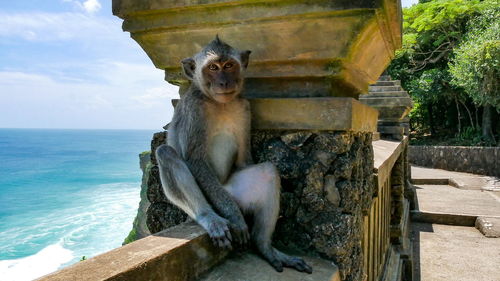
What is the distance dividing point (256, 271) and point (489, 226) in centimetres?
720

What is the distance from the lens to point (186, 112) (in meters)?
1.95

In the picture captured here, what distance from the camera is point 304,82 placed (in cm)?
206

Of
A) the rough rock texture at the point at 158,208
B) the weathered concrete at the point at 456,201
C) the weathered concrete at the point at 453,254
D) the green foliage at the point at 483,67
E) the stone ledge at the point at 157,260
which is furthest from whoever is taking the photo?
the green foliage at the point at 483,67

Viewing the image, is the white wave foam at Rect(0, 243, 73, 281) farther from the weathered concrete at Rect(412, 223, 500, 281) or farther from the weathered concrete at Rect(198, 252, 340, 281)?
the weathered concrete at Rect(198, 252, 340, 281)

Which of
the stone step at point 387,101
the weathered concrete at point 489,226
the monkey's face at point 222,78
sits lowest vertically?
the weathered concrete at point 489,226

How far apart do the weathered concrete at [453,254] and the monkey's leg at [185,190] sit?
15.4 ft

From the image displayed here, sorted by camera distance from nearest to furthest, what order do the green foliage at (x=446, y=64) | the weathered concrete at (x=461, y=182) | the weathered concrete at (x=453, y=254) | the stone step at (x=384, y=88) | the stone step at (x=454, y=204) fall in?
the weathered concrete at (x=453, y=254)
the stone step at (x=384, y=88)
the stone step at (x=454, y=204)
the weathered concrete at (x=461, y=182)
the green foliage at (x=446, y=64)

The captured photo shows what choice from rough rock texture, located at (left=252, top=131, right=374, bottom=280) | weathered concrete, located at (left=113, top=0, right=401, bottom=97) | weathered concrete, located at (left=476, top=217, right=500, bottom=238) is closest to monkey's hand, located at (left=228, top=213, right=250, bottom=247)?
rough rock texture, located at (left=252, top=131, right=374, bottom=280)

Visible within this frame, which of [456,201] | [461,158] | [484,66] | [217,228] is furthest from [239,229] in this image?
[484,66]

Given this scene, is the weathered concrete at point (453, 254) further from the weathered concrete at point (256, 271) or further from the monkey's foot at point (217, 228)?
the monkey's foot at point (217, 228)

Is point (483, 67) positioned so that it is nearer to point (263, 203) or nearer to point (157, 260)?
point (263, 203)

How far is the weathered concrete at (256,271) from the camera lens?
153 centimetres

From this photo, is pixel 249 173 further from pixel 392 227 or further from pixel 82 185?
pixel 82 185

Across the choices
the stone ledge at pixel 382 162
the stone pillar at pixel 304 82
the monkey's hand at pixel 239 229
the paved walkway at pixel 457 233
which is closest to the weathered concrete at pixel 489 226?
the paved walkway at pixel 457 233
